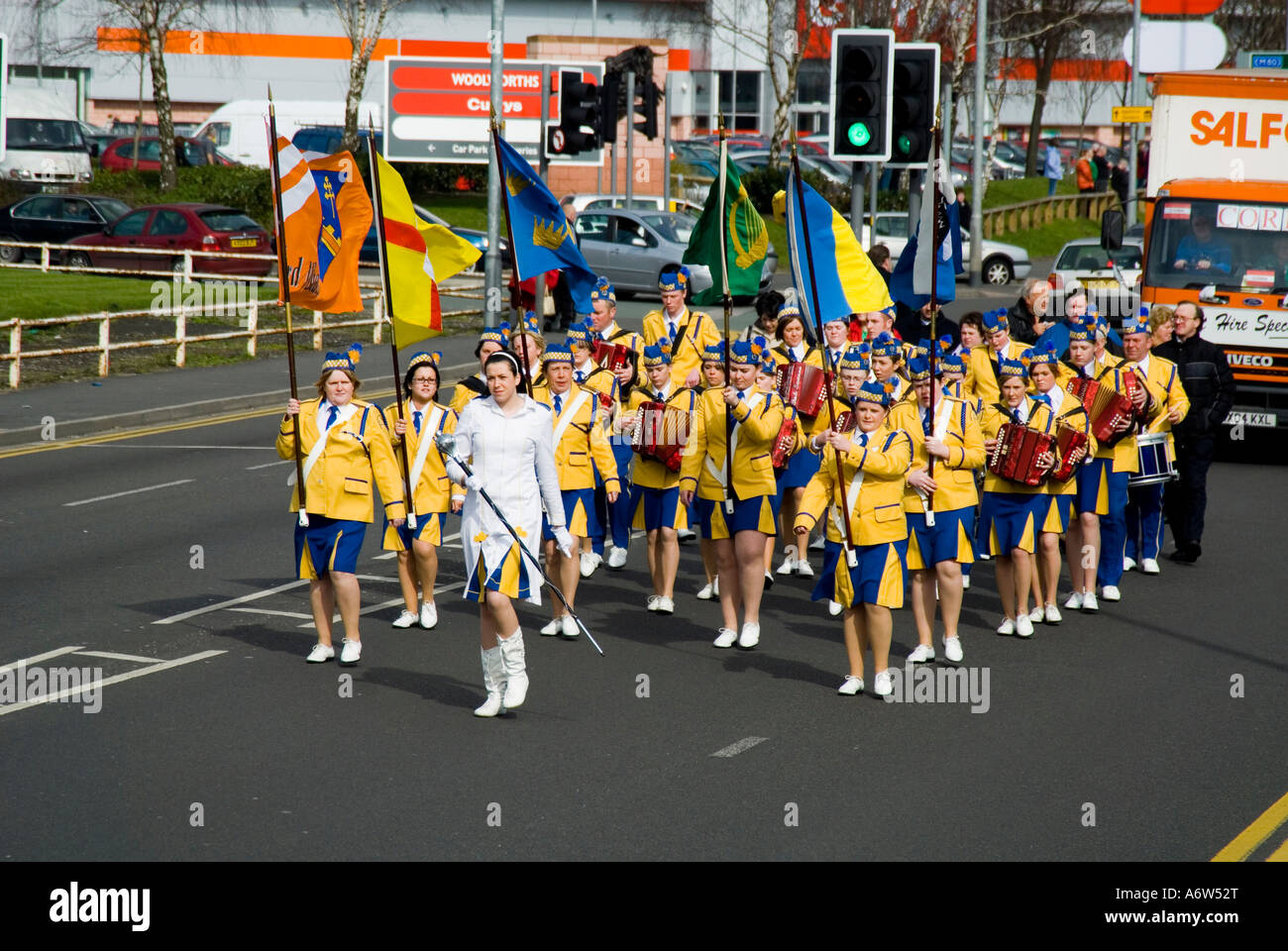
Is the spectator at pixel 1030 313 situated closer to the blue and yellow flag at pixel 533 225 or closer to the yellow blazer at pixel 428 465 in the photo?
the blue and yellow flag at pixel 533 225

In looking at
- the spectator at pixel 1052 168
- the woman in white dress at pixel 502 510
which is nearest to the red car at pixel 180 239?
the woman in white dress at pixel 502 510

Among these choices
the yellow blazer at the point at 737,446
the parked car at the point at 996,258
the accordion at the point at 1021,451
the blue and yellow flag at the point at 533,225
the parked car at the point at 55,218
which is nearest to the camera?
the yellow blazer at the point at 737,446

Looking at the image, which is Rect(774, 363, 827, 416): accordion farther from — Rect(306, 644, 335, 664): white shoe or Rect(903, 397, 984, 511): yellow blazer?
Rect(306, 644, 335, 664): white shoe

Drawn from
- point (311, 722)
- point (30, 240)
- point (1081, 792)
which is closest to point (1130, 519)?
point (1081, 792)

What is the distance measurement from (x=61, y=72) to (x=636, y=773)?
60.8m

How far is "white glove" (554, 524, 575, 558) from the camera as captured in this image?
8953 millimetres

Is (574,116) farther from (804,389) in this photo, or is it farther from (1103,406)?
(1103,406)

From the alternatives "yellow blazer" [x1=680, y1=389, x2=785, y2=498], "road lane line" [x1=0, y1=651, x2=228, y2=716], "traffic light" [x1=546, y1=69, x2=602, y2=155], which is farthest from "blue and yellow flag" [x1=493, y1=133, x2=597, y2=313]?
"traffic light" [x1=546, y1=69, x2=602, y2=155]

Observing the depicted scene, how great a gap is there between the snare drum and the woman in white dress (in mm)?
5341

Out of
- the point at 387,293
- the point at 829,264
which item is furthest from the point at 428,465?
the point at 829,264

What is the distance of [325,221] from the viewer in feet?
34.4

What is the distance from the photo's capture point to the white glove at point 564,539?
895 cm

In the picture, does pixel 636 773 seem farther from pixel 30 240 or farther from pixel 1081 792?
pixel 30 240

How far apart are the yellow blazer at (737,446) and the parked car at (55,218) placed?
82.1 ft
